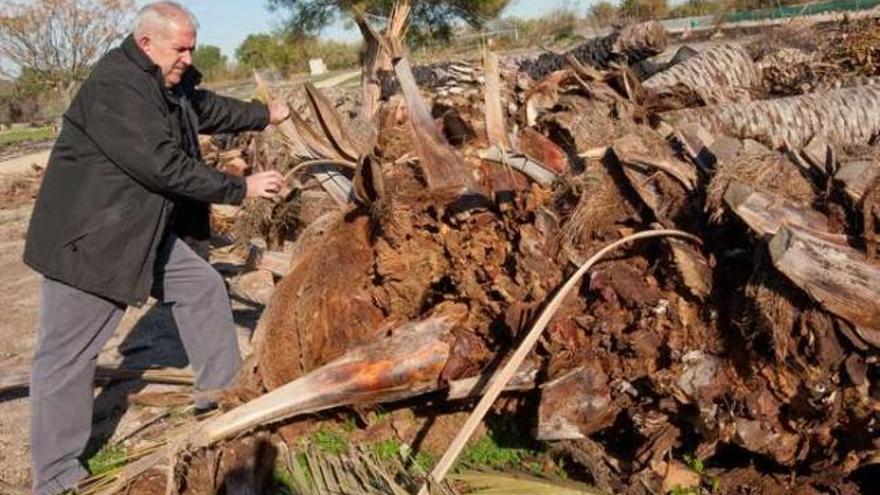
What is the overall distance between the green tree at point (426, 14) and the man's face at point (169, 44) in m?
26.1

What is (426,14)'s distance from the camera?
3009 centimetres

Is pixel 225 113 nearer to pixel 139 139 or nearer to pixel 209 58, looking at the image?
pixel 139 139

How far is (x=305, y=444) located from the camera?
3.86 m

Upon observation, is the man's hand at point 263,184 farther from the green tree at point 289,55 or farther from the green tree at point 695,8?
the green tree at point 289,55

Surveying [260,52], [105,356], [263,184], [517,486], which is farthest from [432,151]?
[260,52]

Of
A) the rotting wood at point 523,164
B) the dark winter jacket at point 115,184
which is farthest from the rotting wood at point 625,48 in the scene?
the dark winter jacket at point 115,184

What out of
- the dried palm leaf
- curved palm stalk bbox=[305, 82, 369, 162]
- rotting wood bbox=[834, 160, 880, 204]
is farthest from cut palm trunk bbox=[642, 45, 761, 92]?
the dried palm leaf

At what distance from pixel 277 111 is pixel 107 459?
6.74 ft

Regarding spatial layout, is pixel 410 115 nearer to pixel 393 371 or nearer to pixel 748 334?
pixel 393 371

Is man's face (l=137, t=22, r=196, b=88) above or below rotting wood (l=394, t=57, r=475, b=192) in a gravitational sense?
above

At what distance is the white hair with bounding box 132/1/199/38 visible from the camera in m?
3.88

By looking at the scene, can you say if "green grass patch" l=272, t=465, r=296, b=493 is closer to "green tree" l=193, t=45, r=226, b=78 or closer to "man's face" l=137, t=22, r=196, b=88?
"man's face" l=137, t=22, r=196, b=88

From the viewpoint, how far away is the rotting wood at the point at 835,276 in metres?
2.54

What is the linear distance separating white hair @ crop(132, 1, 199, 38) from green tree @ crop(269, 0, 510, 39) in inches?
1025
